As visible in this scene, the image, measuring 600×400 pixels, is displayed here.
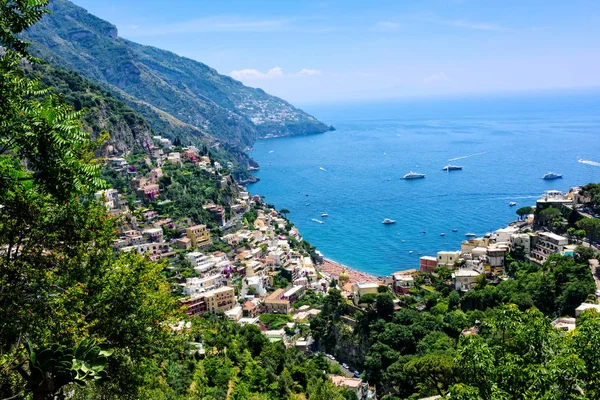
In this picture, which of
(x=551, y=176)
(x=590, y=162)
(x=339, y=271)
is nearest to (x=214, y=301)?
(x=339, y=271)

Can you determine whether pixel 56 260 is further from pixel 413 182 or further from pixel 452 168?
pixel 452 168

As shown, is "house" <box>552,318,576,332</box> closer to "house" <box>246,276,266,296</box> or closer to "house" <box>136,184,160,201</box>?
"house" <box>246,276,266,296</box>

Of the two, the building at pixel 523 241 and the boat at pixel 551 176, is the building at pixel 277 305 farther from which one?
the boat at pixel 551 176

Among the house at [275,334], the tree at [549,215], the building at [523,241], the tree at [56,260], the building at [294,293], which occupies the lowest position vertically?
the building at [294,293]

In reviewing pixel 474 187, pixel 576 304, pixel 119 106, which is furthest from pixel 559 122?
pixel 576 304

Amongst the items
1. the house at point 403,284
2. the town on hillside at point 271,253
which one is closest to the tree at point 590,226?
the town on hillside at point 271,253

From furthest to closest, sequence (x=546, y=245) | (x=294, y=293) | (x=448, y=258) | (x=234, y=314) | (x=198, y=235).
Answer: (x=198, y=235) < (x=294, y=293) < (x=448, y=258) < (x=234, y=314) < (x=546, y=245)

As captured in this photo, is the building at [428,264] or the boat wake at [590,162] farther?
the boat wake at [590,162]
